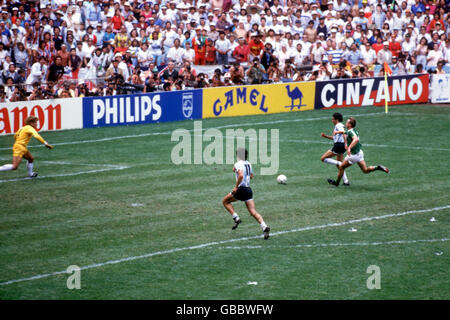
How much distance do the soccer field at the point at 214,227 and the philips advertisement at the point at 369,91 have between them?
8.87 metres

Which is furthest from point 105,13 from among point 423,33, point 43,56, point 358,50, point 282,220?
point 282,220

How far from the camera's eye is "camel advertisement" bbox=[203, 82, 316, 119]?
30078 millimetres

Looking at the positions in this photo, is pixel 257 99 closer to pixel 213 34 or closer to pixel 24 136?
pixel 213 34

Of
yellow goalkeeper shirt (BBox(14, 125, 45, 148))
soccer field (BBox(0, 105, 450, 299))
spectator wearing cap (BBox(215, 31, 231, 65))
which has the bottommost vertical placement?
soccer field (BBox(0, 105, 450, 299))

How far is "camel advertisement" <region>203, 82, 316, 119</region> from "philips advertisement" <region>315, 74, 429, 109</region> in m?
0.66

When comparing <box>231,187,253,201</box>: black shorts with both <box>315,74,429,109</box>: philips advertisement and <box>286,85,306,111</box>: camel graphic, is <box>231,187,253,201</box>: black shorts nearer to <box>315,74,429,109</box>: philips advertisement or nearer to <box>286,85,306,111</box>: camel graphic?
<box>286,85,306,111</box>: camel graphic

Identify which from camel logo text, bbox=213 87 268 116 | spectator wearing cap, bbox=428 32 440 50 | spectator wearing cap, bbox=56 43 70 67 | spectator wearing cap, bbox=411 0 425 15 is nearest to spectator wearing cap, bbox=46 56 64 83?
spectator wearing cap, bbox=56 43 70 67

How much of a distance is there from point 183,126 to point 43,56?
6100mm

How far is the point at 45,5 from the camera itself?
1244 inches

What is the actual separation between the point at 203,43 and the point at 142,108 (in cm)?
531

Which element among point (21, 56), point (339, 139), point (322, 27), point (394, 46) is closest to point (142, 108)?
point (21, 56)

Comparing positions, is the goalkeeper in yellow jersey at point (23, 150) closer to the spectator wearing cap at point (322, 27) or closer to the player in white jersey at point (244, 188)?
the player in white jersey at point (244, 188)

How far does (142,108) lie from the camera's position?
1126 inches

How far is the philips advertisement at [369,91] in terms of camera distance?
32.6 m
